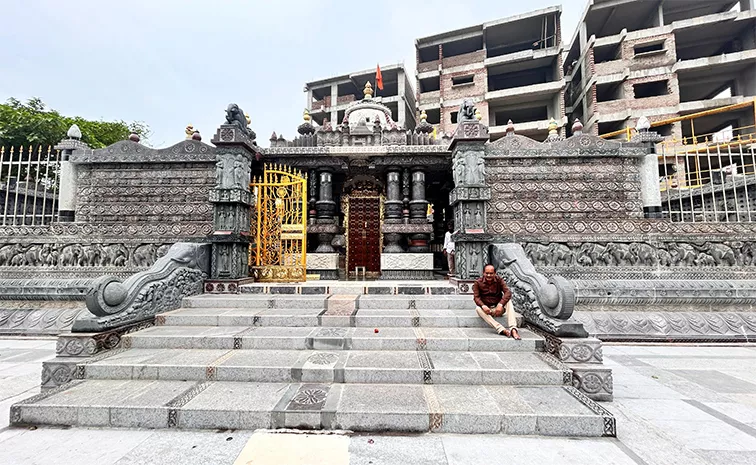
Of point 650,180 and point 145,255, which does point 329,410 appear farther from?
point 650,180

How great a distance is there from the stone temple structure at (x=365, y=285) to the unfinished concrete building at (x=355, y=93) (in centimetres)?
2211

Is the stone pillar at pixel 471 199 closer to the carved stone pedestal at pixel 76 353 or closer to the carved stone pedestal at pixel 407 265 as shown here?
the carved stone pedestal at pixel 407 265

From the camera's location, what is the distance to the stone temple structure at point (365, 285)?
9.89 feet

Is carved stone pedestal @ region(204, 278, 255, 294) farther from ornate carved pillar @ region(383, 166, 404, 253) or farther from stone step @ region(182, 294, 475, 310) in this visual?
ornate carved pillar @ region(383, 166, 404, 253)

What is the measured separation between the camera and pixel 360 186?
376 inches

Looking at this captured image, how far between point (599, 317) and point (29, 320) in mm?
11703

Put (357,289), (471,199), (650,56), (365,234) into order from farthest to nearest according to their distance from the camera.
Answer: (650,56)
(365,234)
(471,199)
(357,289)

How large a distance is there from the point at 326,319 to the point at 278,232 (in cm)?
328

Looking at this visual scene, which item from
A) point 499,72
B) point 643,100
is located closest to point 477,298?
point 643,100

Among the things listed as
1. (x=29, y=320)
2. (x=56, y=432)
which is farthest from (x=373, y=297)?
(x=29, y=320)

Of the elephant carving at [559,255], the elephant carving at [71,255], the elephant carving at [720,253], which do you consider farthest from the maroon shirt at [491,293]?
the elephant carving at [71,255]

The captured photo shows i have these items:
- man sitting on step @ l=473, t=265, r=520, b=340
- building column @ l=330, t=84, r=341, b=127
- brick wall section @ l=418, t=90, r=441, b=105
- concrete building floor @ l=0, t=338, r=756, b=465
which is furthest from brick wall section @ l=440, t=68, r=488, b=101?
concrete building floor @ l=0, t=338, r=756, b=465

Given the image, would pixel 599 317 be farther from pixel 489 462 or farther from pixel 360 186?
pixel 360 186

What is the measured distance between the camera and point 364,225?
9.46 metres
